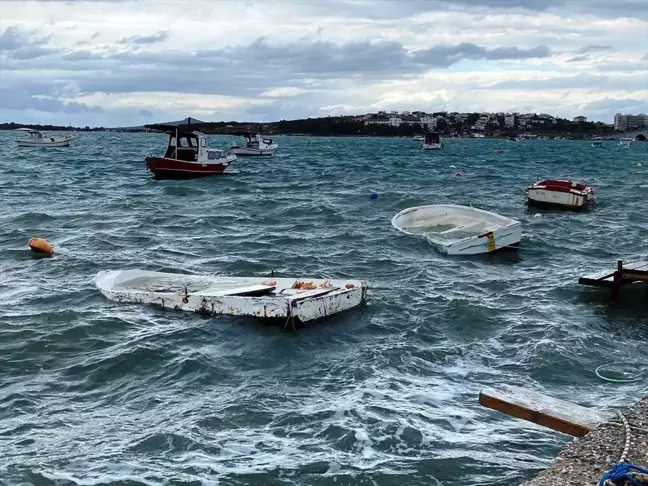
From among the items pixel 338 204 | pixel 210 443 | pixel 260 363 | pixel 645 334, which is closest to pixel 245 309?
pixel 260 363

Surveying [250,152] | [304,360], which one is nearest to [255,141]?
[250,152]

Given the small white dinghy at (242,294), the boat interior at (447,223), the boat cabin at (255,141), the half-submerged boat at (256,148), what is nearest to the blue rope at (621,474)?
the small white dinghy at (242,294)

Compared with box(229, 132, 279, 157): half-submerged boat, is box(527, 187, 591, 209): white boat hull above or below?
below

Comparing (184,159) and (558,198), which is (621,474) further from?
(184,159)

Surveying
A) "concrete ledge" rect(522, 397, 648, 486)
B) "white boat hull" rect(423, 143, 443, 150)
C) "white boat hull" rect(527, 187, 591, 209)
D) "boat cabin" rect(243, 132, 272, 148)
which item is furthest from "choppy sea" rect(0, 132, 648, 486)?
"white boat hull" rect(423, 143, 443, 150)

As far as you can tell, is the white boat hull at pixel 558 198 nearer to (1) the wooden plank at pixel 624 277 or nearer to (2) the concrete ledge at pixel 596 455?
(1) the wooden plank at pixel 624 277

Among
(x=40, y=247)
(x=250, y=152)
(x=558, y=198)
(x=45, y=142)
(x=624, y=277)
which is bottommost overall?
(x=624, y=277)

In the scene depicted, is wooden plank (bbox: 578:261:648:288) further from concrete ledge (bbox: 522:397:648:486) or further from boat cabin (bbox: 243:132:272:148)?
boat cabin (bbox: 243:132:272:148)

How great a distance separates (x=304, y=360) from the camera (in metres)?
12.5

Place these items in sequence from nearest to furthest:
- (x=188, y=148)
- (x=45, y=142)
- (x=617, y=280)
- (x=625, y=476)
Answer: (x=625, y=476), (x=617, y=280), (x=188, y=148), (x=45, y=142)

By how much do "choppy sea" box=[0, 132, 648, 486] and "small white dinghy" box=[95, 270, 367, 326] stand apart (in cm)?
31

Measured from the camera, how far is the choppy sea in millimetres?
8953

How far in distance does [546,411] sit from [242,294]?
7412 millimetres

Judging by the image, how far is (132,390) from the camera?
37.3ft
